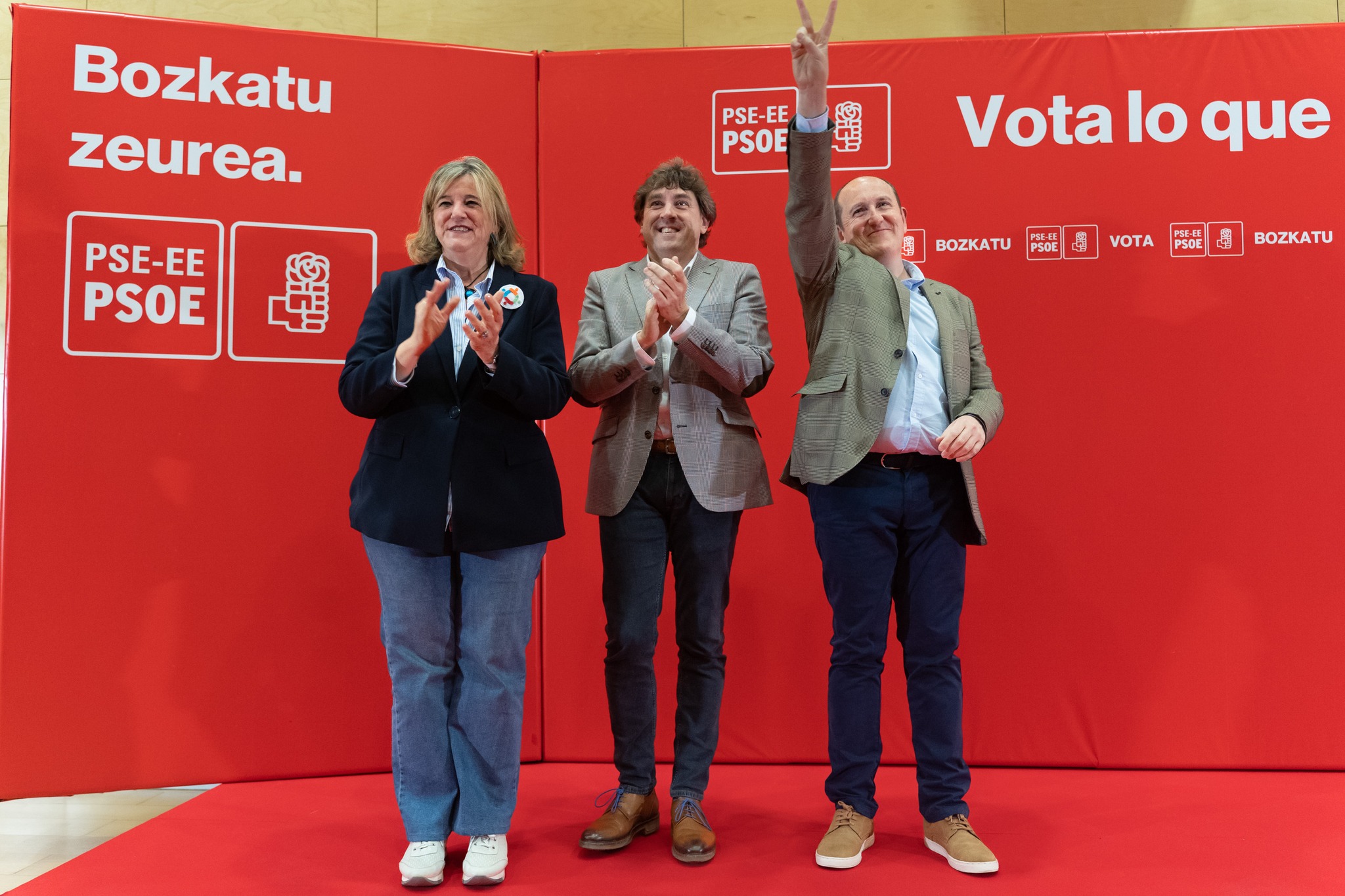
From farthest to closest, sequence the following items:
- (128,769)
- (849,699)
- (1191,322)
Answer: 1. (1191,322)
2. (128,769)
3. (849,699)

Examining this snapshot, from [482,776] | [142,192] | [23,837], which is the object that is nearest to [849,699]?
[482,776]

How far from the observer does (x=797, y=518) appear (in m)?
3.25

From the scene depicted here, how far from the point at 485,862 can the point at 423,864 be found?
0.13 m

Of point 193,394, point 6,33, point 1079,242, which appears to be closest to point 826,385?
point 1079,242

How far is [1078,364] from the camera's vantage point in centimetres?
318

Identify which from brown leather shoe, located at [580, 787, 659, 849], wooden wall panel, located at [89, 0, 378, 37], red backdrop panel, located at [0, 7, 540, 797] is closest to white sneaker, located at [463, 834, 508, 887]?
brown leather shoe, located at [580, 787, 659, 849]

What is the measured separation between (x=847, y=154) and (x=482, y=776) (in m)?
2.20

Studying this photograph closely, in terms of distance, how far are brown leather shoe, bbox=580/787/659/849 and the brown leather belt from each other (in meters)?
0.97

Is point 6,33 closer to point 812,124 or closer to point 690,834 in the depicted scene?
point 812,124

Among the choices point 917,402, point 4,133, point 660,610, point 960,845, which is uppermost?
point 4,133

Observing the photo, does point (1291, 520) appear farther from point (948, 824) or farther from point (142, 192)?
point (142, 192)

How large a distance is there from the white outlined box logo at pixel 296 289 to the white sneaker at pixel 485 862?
1586 mm

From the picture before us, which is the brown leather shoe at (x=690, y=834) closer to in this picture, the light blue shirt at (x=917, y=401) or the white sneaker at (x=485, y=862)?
the white sneaker at (x=485, y=862)

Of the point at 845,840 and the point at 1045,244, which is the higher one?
the point at 1045,244
